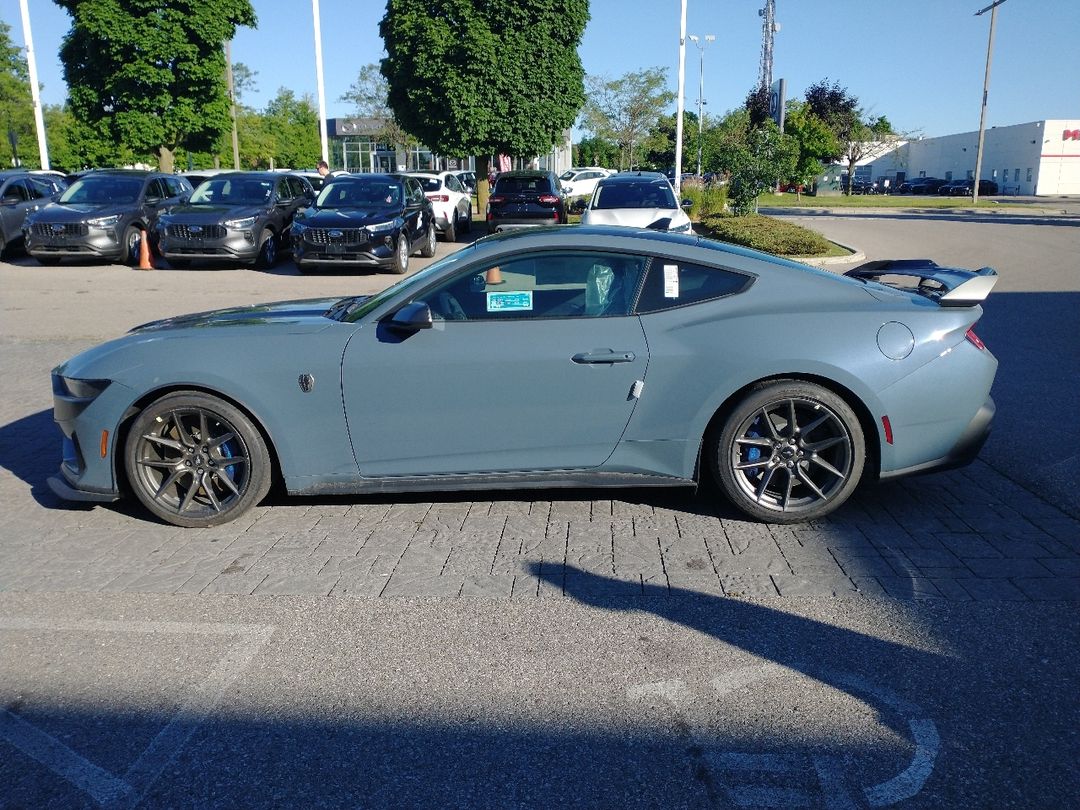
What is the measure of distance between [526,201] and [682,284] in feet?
57.7

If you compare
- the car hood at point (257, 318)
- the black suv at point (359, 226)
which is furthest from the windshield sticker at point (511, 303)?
the black suv at point (359, 226)

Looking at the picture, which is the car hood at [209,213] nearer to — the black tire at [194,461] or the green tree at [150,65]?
the black tire at [194,461]

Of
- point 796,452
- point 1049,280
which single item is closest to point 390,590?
point 796,452

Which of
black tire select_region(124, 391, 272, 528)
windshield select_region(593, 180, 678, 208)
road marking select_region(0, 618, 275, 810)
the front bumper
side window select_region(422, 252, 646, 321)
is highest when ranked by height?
windshield select_region(593, 180, 678, 208)

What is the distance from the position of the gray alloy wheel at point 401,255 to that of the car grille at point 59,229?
604 cm

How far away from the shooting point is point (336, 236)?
15367 mm

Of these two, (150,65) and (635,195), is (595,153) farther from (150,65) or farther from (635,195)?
(635,195)

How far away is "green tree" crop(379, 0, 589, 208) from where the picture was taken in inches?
1000

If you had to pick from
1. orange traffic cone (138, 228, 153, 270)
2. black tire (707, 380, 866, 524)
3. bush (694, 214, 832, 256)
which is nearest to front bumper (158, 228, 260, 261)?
orange traffic cone (138, 228, 153, 270)

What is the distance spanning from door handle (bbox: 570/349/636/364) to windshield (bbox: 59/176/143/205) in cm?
1602

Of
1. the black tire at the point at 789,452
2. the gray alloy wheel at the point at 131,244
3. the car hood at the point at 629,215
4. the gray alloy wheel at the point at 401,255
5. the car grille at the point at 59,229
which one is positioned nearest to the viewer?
the black tire at the point at 789,452

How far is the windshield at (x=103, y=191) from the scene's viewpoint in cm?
1773

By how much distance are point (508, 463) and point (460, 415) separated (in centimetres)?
35

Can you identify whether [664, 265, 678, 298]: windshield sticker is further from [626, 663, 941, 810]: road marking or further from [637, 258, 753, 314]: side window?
[626, 663, 941, 810]: road marking
